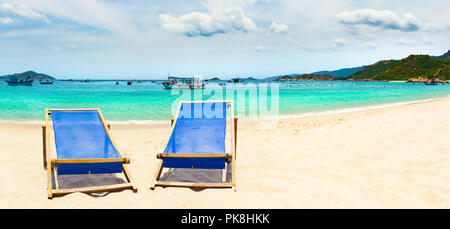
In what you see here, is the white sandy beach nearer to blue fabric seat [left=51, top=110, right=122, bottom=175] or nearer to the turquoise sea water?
blue fabric seat [left=51, top=110, right=122, bottom=175]

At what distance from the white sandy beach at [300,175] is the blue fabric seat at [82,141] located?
1.16ft

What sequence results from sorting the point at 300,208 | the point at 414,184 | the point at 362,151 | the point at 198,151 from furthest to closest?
the point at 362,151 → the point at 198,151 → the point at 414,184 → the point at 300,208

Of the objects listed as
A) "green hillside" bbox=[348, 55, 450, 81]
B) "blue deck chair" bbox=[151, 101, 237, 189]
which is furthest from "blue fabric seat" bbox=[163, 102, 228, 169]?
"green hillside" bbox=[348, 55, 450, 81]

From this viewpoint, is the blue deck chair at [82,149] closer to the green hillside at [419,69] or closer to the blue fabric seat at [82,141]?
the blue fabric seat at [82,141]

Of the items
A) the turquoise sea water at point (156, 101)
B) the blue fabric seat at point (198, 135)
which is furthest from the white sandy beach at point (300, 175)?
the turquoise sea water at point (156, 101)

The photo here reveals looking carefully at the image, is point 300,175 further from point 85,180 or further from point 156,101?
point 156,101

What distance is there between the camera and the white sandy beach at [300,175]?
10.9ft

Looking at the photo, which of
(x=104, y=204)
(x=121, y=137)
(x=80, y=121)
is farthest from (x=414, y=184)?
(x=121, y=137)

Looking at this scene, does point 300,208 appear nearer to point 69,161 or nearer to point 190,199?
point 190,199

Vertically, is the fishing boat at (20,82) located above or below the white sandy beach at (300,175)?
above

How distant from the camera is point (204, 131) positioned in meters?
4.41

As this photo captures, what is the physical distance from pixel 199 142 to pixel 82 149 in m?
1.60

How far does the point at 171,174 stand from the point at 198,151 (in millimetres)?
787

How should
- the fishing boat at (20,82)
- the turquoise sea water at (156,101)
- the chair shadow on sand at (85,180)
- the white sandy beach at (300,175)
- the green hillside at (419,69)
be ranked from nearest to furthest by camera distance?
the white sandy beach at (300,175) → the chair shadow on sand at (85,180) → the turquoise sea water at (156,101) → the fishing boat at (20,82) → the green hillside at (419,69)
